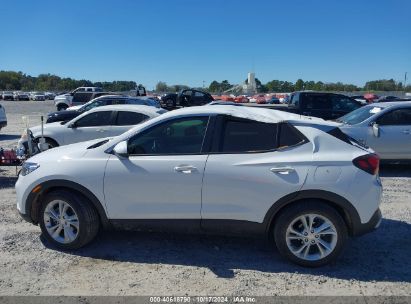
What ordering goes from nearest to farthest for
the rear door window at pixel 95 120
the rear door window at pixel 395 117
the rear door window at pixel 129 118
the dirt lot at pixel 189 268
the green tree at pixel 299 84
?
the dirt lot at pixel 189 268 → the rear door window at pixel 395 117 → the rear door window at pixel 129 118 → the rear door window at pixel 95 120 → the green tree at pixel 299 84

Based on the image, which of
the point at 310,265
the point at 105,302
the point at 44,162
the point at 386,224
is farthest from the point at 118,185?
the point at 386,224

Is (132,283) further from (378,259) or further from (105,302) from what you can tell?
(378,259)

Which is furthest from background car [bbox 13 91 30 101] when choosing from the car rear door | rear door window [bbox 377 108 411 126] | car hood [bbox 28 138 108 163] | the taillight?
the taillight

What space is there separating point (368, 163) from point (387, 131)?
502 cm

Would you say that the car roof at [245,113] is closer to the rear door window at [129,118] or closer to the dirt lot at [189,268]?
the dirt lot at [189,268]

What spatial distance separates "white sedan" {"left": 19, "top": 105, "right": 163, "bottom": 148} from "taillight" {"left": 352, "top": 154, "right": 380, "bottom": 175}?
6.34 metres

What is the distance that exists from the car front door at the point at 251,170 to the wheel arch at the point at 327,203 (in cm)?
5

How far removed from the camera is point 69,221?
4.69 metres

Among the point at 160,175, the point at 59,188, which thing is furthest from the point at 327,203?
the point at 59,188

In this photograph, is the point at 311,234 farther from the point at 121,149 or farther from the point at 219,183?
the point at 121,149

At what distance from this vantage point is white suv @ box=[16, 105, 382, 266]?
4207 millimetres

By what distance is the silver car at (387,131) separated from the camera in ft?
28.5

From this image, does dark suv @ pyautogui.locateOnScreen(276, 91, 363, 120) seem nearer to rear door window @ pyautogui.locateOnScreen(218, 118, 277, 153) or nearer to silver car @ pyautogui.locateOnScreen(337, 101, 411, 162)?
silver car @ pyautogui.locateOnScreen(337, 101, 411, 162)

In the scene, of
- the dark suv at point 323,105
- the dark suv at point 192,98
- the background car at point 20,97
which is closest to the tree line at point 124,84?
the background car at point 20,97
